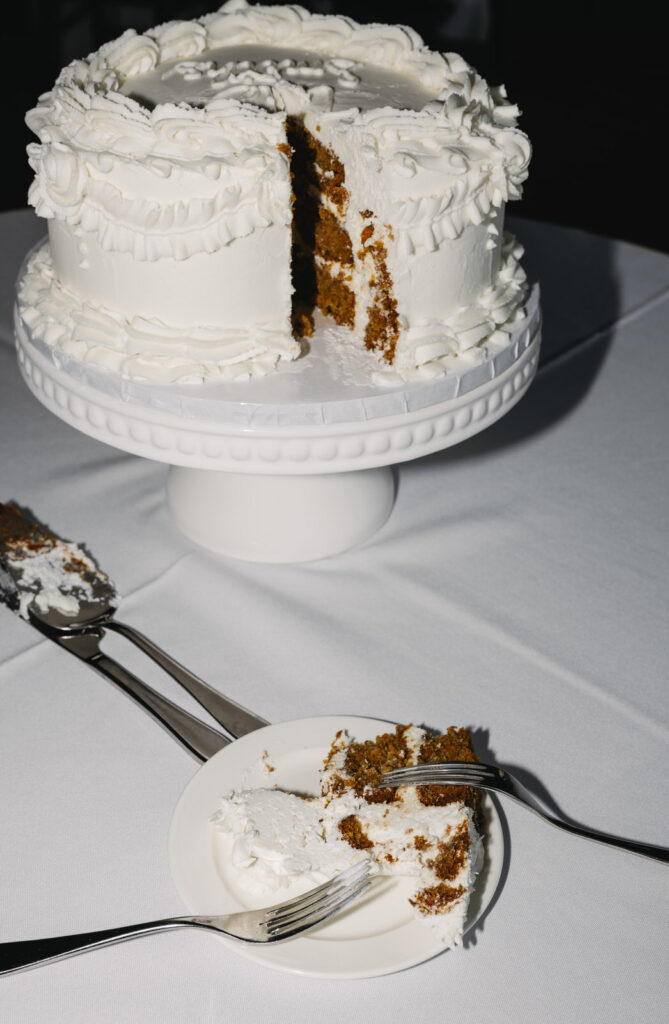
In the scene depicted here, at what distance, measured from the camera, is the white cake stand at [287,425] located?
1.62 meters

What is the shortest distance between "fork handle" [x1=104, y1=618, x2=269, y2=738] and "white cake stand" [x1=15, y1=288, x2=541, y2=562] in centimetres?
27

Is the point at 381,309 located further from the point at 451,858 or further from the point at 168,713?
the point at 451,858

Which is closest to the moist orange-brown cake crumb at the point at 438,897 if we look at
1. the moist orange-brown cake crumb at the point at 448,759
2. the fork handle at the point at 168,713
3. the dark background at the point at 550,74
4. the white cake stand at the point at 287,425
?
the moist orange-brown cake crumb at the point at 448,759

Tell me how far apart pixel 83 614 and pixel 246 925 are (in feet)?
2.23

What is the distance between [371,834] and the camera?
130 centimetres

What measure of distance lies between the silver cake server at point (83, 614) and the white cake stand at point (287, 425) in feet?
0.77

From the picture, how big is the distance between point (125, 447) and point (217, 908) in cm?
74

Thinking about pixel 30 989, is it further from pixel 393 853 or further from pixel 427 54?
pixel 427 54

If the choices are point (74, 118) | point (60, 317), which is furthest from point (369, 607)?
point (74, 118)

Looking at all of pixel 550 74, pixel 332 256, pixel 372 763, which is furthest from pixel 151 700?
pixel 550 74

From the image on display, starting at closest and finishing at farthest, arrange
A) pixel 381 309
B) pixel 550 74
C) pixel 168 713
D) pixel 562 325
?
pixel 168 713
pixel 381 309
pixel 562 325
pixel 550 74

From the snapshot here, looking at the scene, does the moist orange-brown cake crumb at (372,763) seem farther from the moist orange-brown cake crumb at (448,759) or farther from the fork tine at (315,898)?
the fork tine at (315,898)

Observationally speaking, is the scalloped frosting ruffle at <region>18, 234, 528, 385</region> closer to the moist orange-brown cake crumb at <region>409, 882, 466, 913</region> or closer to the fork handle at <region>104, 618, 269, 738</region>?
the fork handle at <region>104, 618, 269, 738</region>

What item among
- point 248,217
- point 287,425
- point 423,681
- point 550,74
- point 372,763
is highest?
point 248,217
